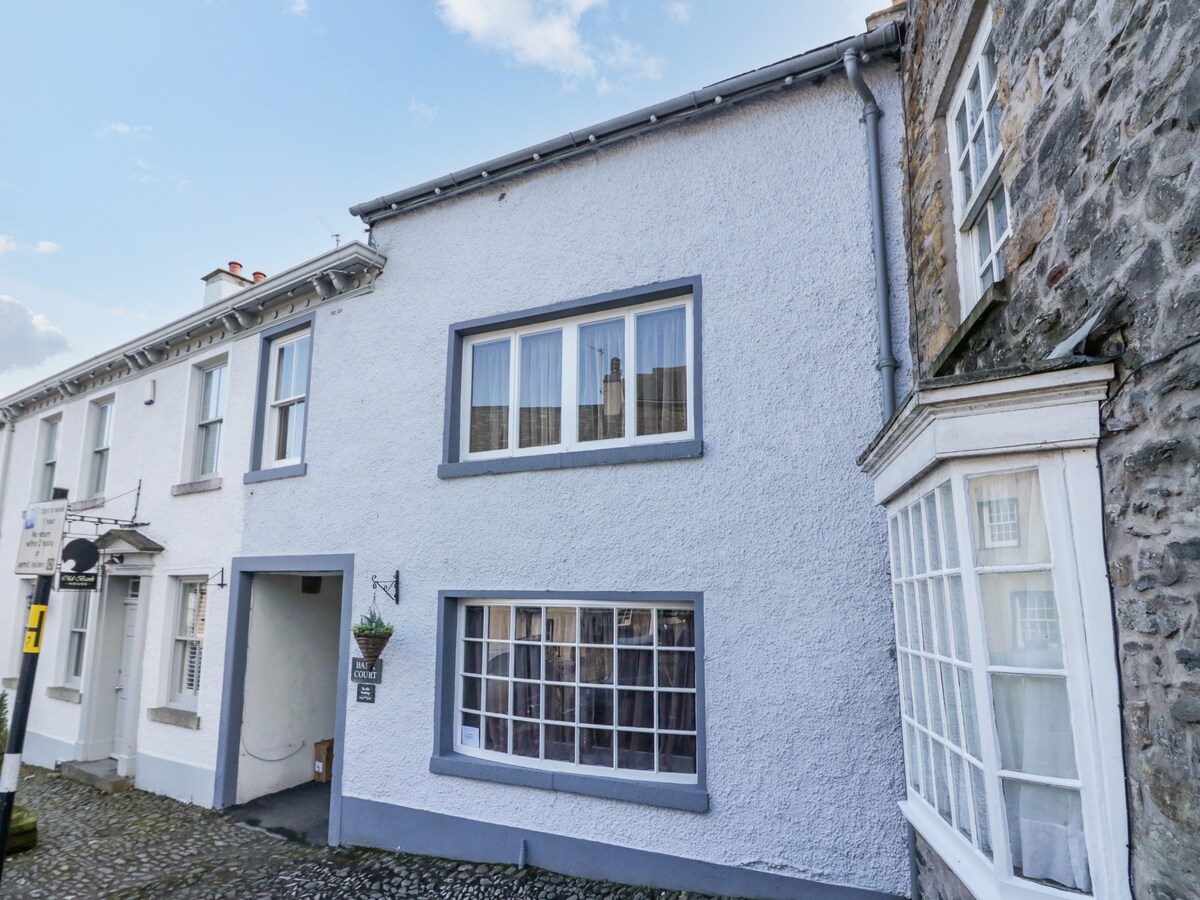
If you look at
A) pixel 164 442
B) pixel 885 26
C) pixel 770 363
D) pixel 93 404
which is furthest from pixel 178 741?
pixel 885 26

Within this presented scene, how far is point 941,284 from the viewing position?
15.3 ft

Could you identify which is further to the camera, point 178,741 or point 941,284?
point 178,741

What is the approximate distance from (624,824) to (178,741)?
19.9 ft

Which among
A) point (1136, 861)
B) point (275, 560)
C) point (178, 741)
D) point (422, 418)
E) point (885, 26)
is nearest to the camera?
Answer: point (1136, 861)

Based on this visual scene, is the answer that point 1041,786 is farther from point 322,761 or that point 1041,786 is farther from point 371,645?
point 322,761

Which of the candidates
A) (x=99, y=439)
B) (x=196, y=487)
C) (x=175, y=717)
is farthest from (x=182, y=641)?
(x=99, y=439)

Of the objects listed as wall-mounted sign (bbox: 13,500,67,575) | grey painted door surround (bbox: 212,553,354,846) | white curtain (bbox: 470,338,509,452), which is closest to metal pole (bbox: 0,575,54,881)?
wall-mounted sign (bbox: 13,500,67,575)

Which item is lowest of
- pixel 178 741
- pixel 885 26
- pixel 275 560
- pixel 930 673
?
pixel 178 741

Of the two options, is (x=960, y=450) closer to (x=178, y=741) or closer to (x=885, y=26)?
(x=885, y=26)

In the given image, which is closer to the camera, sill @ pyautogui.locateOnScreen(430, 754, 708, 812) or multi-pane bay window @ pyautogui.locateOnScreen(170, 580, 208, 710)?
sill @ pyautogui.locateOnScreen(430, 754, 708, 812)

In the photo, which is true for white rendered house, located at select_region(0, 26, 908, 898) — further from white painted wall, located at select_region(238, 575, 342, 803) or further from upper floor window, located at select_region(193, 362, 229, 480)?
upper floor window, located at select_region(193, 362, 229, 480)

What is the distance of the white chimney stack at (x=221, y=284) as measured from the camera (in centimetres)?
1099

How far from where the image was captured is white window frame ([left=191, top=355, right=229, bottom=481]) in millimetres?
9609

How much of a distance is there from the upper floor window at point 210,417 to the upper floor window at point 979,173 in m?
8.62
